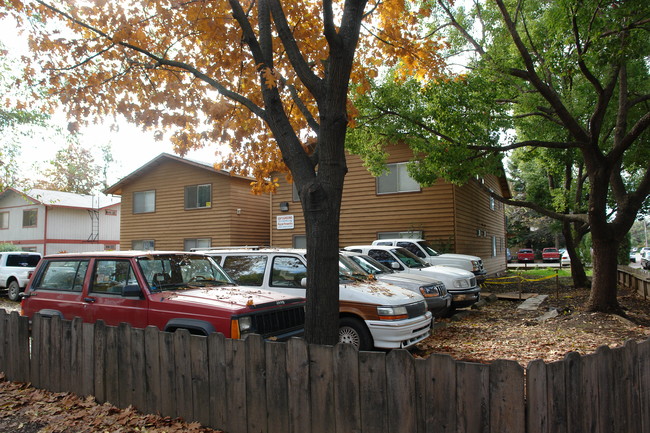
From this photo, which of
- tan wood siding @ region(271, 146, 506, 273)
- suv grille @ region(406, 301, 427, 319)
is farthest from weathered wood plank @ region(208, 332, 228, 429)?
tan wood siding @ region(271, 146, 506, 273)

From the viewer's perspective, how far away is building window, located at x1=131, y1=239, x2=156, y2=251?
79.7ft

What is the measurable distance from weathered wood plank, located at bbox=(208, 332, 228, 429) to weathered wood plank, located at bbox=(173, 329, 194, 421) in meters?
0.28

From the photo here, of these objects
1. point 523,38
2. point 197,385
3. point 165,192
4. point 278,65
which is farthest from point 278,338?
point 165,192

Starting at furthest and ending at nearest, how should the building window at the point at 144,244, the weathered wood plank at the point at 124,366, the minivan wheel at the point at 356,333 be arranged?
the building window at the point at 144,244, the minivan wheel at the point at 356,333, the weathered wood plank at the point at 124,366

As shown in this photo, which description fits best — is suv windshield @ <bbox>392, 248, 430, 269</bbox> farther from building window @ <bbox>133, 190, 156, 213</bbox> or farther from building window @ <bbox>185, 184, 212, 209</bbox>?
building window @ <bbox>133, 190, 156, 213</bbox>

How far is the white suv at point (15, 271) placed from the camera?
1728 centimetres

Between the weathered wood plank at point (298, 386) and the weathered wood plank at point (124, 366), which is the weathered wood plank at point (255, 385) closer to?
the weathered wood plank at point (298, 386)

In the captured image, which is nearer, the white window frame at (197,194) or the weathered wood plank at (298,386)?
the weathered wood plank at (298,386)

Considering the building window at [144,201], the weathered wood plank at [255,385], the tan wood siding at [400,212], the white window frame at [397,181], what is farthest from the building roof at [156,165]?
the weathered wood plank at [255,385]

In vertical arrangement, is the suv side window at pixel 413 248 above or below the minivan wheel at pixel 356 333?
above

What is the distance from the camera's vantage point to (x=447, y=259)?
49.3 ft

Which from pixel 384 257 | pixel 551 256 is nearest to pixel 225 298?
pixel 384 257

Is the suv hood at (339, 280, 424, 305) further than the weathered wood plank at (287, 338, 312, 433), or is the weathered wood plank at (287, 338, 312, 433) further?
the suv hood at (339, 280, 424, 305)

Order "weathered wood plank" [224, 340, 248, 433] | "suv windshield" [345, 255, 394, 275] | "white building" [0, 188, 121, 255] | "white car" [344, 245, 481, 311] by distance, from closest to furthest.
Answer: "weathered wood plank" [224, 340, 248, 433], "suv windshield" [345, 255, 394, 275], "white car" [344, 245, 481, 311], "white building" [0, 188, 121, 255]
